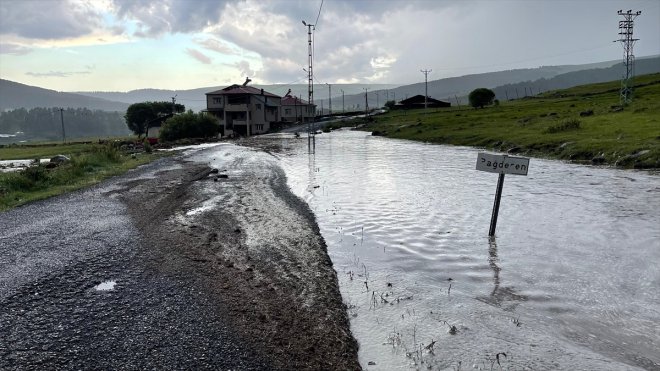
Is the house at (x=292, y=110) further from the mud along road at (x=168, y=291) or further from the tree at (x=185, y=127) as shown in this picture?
the mud along road at (x=168, y=291)

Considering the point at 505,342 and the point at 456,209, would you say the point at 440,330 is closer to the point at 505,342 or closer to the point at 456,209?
the point at 505,342

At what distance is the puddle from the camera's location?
8.54 metres

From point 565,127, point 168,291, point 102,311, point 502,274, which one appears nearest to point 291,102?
point 565,127

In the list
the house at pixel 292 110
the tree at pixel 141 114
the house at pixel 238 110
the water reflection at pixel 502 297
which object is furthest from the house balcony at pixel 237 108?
the water reflection at pixel 502 297

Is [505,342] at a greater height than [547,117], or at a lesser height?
lesser

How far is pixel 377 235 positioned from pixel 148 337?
25.8ft

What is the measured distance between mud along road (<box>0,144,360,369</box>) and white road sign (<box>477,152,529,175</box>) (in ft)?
16.1

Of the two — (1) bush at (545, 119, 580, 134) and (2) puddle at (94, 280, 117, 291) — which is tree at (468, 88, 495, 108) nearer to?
(1) bush at (545, 119, 580, 134)

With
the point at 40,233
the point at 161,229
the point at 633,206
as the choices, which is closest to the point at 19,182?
the point at 40,233

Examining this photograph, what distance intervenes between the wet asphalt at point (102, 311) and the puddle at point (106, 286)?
0.09 metres

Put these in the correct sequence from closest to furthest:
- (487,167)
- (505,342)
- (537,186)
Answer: (505,342) → (487,167) → (537,186)

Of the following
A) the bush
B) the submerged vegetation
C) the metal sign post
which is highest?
the bush

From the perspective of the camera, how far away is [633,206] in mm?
16641

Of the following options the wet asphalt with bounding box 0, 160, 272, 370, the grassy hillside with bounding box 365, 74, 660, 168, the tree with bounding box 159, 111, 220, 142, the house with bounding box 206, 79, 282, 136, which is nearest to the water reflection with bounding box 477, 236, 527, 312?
the wet asphalt with bounding box 0, 160, 272, 370
